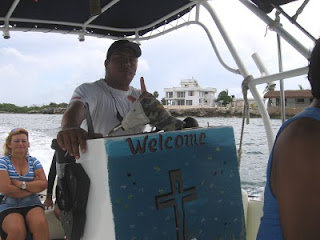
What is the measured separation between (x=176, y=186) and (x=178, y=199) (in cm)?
4

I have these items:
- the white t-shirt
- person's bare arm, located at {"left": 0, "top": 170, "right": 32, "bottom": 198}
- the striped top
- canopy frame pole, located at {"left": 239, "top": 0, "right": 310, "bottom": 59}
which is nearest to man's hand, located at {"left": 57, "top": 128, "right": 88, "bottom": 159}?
the white t-shirt

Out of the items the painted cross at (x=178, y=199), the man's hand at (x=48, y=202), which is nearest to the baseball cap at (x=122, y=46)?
the painted cross at (x=178, y=199)

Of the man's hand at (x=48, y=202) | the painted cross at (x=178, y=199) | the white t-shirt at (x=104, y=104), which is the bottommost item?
the man's hand at (x=48, y=202)

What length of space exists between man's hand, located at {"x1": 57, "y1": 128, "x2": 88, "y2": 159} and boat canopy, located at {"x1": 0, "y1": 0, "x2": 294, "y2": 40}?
1.88 meters

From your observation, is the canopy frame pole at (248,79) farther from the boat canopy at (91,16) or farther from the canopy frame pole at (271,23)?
the canopy frame pole at (271,23)

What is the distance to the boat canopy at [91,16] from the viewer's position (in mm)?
2939

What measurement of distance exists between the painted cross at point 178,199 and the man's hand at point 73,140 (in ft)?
0.99

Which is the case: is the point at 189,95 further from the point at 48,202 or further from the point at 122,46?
the point at 122,46

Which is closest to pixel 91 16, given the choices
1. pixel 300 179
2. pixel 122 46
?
pixel 122 46

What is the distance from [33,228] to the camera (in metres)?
2.55

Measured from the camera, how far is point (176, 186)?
116cm

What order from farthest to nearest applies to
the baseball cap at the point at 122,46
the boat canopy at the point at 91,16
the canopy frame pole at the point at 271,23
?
1. the boat canopy at the point at 91,16
2. the canopy frame pole at the point at 271,23
3. the baseball cap at the point at 122,46

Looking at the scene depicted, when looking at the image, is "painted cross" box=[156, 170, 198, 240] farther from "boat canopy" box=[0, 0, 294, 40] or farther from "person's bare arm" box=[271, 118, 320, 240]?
"boat canopy" box=[0, 0, 294, 40]

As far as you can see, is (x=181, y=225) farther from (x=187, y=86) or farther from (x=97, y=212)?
(x=187, y=86)
